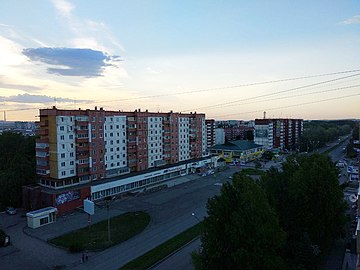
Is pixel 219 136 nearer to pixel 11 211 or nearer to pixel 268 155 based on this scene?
pixel 268 155

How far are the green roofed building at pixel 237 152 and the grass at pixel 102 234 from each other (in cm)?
3675

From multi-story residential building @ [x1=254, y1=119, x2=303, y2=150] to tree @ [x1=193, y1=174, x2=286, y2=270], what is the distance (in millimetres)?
59117

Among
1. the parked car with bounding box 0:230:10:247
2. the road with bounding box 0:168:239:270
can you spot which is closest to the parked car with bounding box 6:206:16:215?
the road with bounding box 0:168:239:270

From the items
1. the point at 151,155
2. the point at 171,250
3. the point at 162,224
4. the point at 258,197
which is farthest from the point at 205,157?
the point at 258,197

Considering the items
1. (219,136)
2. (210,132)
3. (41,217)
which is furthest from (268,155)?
(41,217)

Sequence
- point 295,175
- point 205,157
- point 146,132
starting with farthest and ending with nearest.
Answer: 1. point 205,157
2. point 146,132
3. point 295,175

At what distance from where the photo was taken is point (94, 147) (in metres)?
32.1

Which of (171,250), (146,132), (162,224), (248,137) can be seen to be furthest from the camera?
(248,137)

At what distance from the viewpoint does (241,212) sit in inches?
485

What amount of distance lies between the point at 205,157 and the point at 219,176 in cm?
615

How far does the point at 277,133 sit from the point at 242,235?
210ft

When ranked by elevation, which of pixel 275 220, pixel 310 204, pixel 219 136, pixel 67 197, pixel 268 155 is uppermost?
pixel 219 136

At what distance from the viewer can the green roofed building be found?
60.0 m

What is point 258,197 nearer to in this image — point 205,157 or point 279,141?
point 205,157
